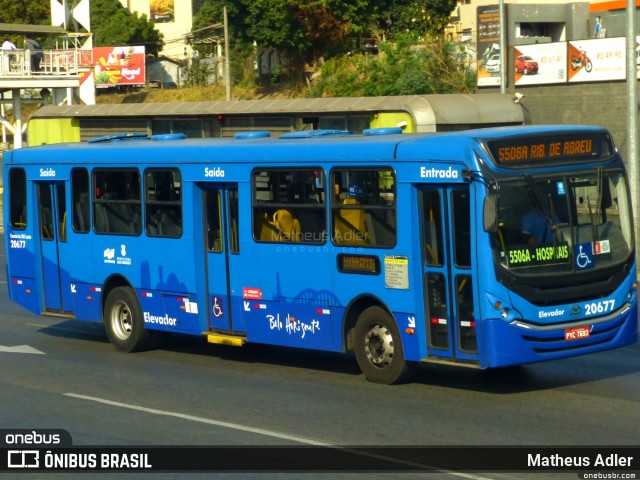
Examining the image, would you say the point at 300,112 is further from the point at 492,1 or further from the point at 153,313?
the point at 492,1

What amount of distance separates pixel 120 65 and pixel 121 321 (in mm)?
73886

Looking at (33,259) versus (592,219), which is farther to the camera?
(33,259)

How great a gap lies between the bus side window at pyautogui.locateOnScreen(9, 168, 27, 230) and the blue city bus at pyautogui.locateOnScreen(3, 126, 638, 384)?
1.40 m

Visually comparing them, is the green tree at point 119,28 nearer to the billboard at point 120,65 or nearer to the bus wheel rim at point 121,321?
the billboard at point 120,65

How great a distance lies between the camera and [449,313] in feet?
36.7

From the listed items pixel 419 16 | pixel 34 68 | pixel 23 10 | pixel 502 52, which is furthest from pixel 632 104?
pixel 23 10

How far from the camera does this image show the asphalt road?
31.5ft

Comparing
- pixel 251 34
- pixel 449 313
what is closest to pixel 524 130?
pixel 449 313

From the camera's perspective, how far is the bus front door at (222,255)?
1369 cm

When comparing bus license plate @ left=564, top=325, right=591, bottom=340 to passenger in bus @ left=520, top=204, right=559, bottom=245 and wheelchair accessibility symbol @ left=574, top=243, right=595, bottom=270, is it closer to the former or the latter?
wheelchair accessibility symbol @ left=574, top=243, right=595, bottom=270

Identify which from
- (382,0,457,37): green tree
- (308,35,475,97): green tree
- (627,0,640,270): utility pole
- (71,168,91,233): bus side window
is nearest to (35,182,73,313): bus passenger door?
(71,168,91,233): bus side window

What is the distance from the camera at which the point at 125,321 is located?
15.4m

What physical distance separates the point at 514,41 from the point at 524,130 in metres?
30.5

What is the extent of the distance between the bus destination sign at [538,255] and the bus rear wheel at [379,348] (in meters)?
1.55
